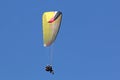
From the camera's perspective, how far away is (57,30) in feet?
215

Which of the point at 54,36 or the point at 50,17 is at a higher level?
the point at 50,17

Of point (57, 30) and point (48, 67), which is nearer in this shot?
point (48, 67)

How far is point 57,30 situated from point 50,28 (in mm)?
1727

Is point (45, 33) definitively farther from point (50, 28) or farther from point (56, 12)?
point (56, 12)

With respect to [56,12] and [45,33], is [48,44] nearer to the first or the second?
[45,33]

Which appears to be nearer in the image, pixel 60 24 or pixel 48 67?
pixel 48 67

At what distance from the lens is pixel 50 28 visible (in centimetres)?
6462

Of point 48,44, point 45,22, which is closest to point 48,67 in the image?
point 48,44

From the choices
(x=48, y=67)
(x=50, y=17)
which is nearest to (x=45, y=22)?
(x=50, y=17)

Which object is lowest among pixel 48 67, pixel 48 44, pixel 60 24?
pixel 48 67

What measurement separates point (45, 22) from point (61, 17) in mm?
3677

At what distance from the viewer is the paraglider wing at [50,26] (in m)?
64.4

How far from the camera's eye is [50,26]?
6488 centimetres

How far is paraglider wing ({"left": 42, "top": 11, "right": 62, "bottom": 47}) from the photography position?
211 feet
